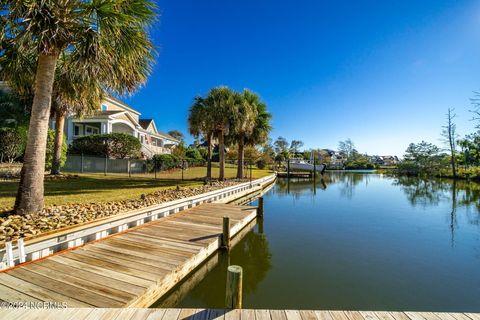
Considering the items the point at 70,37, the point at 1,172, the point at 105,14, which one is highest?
the point at 105,14

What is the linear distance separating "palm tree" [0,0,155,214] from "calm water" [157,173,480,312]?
4.60 m

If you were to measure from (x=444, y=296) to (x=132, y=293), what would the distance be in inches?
210

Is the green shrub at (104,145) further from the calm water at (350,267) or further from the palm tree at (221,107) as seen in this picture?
the calm water at (350,267)

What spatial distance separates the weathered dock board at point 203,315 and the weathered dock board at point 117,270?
0.19 m


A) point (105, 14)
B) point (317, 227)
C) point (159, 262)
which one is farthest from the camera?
point (317, 227)

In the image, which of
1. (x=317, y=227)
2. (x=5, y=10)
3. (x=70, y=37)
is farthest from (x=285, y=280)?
(x=5, y=10)

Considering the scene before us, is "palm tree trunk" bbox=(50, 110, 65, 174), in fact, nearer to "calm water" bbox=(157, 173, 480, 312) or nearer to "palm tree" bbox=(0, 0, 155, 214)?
"palm tree" bbox=(0, 0, 155, 214)

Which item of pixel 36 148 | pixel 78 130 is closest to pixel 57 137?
pixel 36 148

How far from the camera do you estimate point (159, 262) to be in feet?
13.4

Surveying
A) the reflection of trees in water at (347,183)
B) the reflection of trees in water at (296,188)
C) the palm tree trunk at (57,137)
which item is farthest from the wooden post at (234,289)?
the reflection of trees in water at (347,183)

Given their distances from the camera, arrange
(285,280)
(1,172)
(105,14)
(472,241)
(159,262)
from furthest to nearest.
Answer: (1,172) → (472,241) → (105,14) → (285,280) → (159,262)

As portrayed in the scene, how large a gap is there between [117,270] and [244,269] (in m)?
2.66

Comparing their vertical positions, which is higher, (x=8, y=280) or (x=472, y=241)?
(x=8, y=280)

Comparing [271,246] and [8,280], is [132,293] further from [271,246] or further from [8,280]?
[271,246]
